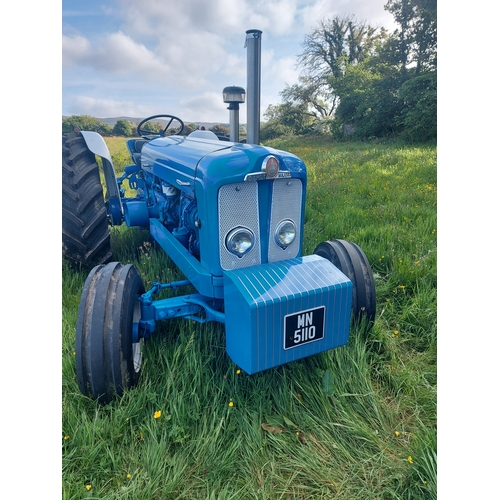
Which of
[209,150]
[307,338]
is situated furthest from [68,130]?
[307,338]

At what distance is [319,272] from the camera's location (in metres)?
1.94

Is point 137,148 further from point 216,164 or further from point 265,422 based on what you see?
point 265,422

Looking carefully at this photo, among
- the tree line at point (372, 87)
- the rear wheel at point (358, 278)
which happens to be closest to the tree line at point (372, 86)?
the tree line at point (372, 87)

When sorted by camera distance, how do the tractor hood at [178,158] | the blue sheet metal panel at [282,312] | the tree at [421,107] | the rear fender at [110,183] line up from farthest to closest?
the tree at [421,107], the rear fender at [110,183], the tractor hood at [178,158], the blue sheet metal panel at [282,312]

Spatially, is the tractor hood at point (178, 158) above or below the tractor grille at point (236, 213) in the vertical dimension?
above

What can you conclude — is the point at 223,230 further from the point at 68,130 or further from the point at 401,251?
the point at 68,130

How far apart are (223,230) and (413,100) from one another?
12.1 metres

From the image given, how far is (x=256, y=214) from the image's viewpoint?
203cm

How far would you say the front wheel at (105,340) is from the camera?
5.95 ft

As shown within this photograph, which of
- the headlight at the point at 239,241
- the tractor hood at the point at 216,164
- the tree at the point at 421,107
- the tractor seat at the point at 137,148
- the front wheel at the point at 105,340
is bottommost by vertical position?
the front wheel at the point at 105,340

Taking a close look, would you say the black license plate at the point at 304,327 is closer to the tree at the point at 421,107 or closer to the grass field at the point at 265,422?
the grass field at the point at 265,422

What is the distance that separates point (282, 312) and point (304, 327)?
0.55 ft

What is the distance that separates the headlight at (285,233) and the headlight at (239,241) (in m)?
0.18


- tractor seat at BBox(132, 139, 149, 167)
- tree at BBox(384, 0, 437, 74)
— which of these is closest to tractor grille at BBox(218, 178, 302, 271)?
tractor seat at BBox(132, 139, 149, 167)
